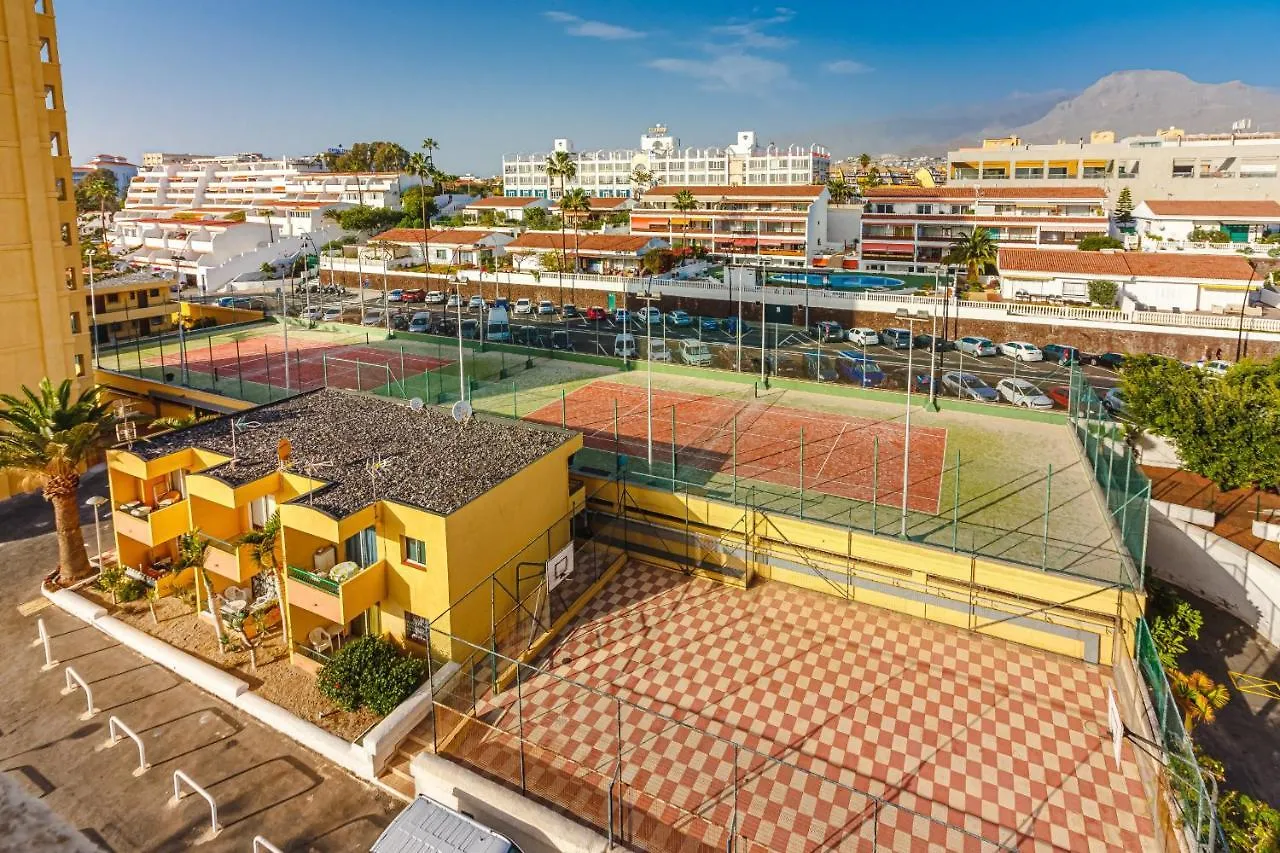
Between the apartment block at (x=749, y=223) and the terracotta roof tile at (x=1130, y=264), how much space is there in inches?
915

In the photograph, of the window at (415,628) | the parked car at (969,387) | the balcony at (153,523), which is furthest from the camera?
the parked car at (969,387)

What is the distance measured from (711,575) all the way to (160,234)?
355 ft

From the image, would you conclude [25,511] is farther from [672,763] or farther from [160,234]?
[160,234]

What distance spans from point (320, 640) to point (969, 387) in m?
29.4

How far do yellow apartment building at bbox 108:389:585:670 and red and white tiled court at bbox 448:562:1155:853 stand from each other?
2.70 m

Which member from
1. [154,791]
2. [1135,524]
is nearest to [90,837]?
[154,791]

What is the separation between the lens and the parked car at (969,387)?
34.0 m

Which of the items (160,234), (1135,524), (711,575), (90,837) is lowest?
(90,837)

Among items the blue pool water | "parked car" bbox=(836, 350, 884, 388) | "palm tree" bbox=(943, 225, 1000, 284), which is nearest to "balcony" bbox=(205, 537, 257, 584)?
"parked car" bbox=(836, 350, 884, 388)

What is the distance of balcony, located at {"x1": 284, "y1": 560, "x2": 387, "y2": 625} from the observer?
49.8ft

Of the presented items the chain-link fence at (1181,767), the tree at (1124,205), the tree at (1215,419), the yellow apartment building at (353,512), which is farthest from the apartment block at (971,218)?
the yellow apartment building at (353,512)

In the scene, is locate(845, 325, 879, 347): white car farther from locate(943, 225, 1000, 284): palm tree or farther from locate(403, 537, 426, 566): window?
locate(403, 537, 426, 566): window

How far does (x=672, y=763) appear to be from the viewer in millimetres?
13461

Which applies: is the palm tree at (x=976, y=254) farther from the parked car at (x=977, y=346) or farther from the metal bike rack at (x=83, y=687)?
the metal bike rack at (x=83, y=687)
